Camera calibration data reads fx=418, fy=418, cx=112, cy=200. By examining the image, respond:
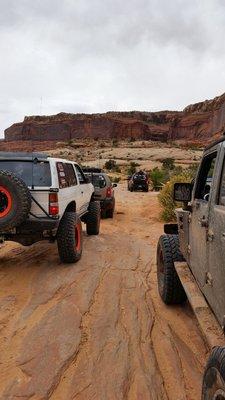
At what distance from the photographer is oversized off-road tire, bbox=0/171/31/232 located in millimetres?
5895

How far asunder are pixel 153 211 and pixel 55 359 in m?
11.4

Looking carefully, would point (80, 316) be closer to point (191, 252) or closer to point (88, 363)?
point (88, 363)

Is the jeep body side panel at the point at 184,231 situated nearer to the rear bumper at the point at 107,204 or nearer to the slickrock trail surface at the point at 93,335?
the slickrock trail surface at the point at 93,335

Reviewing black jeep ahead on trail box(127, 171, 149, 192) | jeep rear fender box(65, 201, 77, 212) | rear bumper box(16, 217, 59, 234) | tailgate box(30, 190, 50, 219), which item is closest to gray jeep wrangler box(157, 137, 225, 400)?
rear bumper box(16, 217, 59, 234)

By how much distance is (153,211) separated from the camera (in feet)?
48.8

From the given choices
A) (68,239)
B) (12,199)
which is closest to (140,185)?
(68,239)

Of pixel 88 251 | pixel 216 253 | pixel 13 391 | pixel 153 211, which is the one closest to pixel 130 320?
pixel 13 391

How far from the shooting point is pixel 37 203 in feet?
20.4

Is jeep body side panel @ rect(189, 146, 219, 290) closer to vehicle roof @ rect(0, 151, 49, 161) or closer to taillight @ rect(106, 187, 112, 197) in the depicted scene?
vehicle roof @ rect(0, 151, 49, 161)

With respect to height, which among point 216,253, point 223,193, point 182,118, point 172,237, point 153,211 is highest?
point 182,118

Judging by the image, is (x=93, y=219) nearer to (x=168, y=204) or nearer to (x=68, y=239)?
(x=68, y=239)

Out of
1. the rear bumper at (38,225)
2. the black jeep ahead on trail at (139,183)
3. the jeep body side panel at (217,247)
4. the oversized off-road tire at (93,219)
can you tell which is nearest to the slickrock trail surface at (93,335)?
the rear bumper at (38,225)

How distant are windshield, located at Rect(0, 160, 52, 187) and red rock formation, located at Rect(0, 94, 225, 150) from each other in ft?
335

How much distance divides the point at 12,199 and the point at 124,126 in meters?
115
